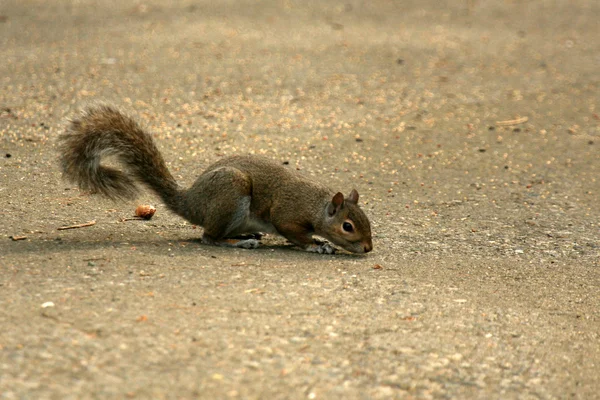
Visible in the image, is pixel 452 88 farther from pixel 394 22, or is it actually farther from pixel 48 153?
pixel 48 153

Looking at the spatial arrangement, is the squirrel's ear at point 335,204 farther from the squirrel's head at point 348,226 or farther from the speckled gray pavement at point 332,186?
the speckled gray pavement at point 332,186

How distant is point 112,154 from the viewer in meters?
4.58

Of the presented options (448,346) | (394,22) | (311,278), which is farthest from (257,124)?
(394,22)

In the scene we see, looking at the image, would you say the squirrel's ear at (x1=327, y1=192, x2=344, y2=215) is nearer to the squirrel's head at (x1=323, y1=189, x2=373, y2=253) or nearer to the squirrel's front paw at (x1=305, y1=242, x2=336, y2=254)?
the squirrel's head at (x1=323, y1=189, x2=373, y2=253)

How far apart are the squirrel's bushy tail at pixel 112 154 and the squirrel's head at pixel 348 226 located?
88 centimetres

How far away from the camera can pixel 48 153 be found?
6.25 meters

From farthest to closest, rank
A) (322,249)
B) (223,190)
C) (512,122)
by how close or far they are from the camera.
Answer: (512,122), (322,249), (223,190)

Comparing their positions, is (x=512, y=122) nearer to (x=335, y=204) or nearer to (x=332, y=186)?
(x=332, y=186)

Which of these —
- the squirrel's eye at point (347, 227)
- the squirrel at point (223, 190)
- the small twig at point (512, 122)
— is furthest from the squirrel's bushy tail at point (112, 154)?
the small twig at point (512, 122)

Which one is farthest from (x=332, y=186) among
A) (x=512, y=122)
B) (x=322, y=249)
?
(x=512, y=122)

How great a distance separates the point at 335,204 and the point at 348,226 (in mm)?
149

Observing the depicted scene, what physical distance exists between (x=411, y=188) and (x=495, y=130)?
1.96 m

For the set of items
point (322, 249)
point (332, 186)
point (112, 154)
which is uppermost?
point (112, 154)

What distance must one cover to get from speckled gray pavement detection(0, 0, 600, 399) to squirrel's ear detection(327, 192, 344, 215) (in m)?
0.26
